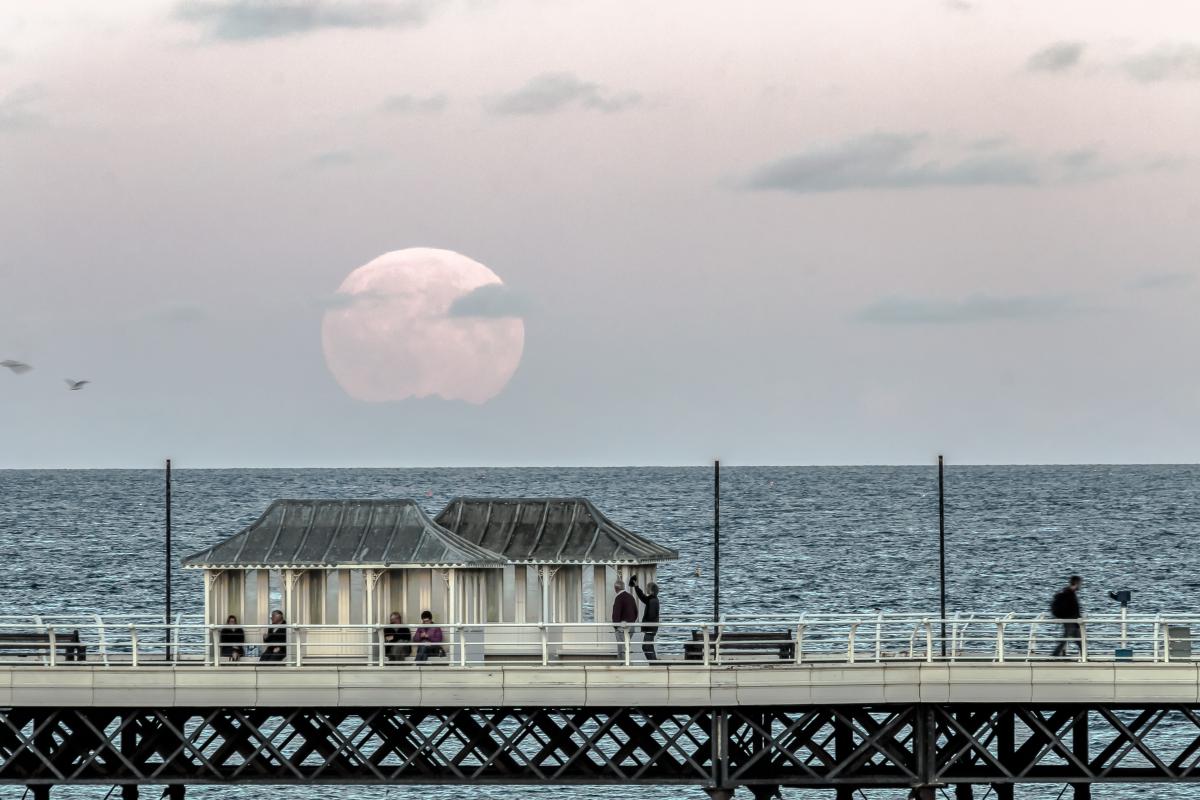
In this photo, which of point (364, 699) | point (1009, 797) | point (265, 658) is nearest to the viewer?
point (364, 699)

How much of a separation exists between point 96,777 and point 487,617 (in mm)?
7782

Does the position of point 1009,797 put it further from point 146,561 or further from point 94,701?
point 146,561

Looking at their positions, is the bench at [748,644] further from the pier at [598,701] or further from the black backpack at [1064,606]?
the black backpack at [1064,606]

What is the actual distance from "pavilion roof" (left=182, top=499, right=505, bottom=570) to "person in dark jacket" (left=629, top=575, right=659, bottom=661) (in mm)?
2881

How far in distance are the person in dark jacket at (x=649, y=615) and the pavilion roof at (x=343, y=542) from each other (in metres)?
2.88

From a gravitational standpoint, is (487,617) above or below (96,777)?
above

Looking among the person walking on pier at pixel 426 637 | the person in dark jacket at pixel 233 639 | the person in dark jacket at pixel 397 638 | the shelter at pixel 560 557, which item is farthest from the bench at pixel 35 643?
the shelter at pixel 560 557

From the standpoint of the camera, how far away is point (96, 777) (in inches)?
1362

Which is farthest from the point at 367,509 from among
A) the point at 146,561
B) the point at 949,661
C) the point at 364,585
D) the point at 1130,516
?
the point at 1130,516

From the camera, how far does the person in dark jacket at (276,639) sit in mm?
35375

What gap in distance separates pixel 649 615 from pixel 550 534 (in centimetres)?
311

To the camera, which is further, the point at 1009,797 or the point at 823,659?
the point at 1009,797

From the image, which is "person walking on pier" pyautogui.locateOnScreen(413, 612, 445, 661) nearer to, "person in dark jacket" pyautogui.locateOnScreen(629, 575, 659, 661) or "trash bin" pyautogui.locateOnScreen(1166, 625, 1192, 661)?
"person in dark jacket" pyautogui.locateOnScreen(629, 575, 659, 661)

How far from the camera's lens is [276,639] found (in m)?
36.1
